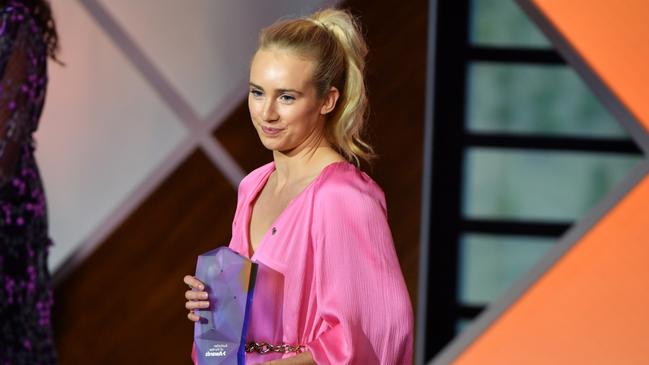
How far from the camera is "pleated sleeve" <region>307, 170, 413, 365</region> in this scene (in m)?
1.69

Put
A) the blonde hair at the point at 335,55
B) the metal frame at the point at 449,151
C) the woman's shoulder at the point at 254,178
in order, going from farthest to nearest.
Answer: the metal frame at the point at 449,151, the woman's shoulder at the point at 254,178, the blonde hair at the point at 335,55

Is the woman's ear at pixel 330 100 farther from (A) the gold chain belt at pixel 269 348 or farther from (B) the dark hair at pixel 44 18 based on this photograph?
(B) the dark hair at pixel 44 18

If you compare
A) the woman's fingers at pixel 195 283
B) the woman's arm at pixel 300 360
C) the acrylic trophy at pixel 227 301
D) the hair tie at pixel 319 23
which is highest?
the hair tie at pixel 319 23

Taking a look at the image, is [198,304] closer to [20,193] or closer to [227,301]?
[227,301]

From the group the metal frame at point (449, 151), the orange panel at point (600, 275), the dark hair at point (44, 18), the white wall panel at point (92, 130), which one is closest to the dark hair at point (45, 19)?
the dark hair at point (44, 18)

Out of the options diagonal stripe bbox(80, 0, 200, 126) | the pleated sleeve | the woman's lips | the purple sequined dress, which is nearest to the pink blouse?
the pleated sleeve

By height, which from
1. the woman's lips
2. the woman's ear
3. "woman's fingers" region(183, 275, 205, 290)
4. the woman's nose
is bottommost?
"woman's fingers" region(183, 275, 205, 290)

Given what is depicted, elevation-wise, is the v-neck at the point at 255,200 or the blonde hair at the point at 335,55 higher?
the blonde hair at the point at 335,55

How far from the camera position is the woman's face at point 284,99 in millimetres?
1771

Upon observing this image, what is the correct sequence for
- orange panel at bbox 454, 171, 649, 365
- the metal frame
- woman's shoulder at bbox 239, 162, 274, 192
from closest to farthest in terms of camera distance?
1. woman's shoulder at bbox 239, 162, 274, 192
2. orange panel at bbox 454, 171, 649, 365
3. the metal frame

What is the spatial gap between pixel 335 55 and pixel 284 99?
11 centimetres

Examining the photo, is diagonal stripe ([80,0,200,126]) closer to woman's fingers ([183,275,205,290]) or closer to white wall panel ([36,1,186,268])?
white wall panel ([36,1,186,268])

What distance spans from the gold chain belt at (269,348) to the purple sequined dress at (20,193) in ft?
5.66

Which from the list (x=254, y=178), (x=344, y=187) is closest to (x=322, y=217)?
(x=344, y=187)
